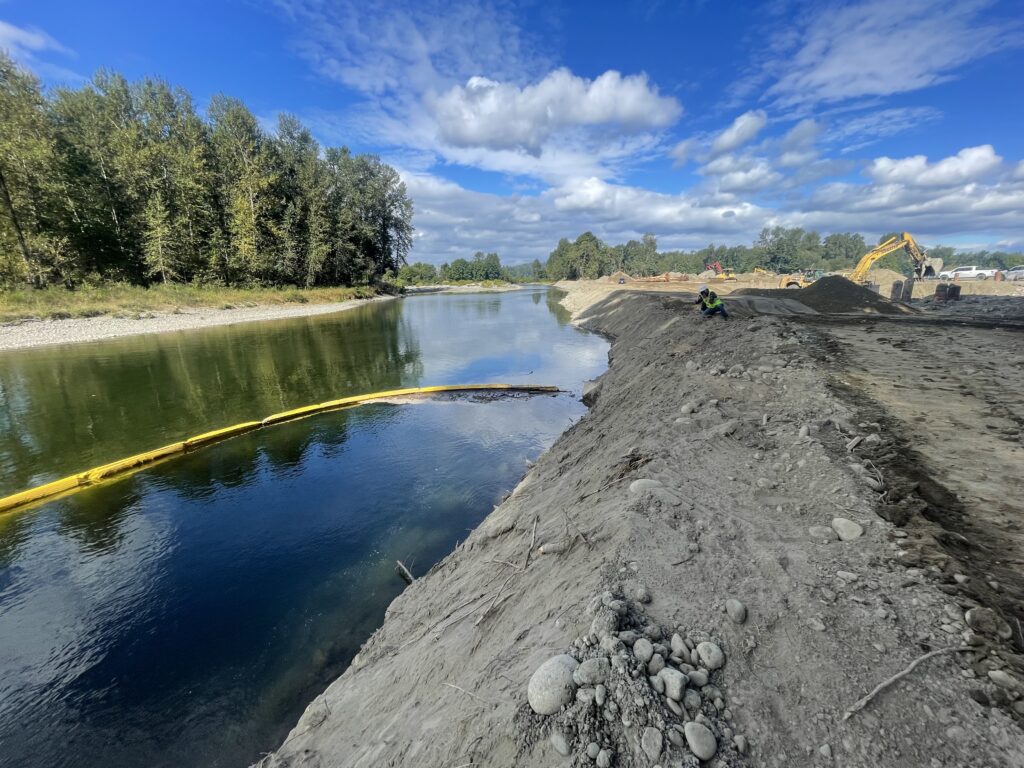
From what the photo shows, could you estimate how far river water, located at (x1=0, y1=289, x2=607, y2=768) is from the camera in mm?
5137

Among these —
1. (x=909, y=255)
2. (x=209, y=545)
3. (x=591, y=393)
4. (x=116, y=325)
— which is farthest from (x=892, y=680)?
(x=909, y=255)

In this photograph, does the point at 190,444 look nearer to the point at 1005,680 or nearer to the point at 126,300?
the point at 1005,680

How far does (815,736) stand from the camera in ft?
7.73

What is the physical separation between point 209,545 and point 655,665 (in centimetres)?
880

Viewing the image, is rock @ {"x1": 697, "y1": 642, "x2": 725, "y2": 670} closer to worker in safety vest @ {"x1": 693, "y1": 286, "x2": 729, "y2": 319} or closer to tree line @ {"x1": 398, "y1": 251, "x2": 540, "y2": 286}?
worker in safety vest @ {"x1": 693, "y1": 286, "x2": 729, "y2": 319}

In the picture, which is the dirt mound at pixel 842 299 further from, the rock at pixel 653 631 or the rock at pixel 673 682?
the rock at pixel 673 682

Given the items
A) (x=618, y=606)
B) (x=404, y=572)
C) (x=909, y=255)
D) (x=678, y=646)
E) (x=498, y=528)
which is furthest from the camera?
(x=909, y=255)

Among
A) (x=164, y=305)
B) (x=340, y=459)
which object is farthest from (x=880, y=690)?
(x=164, y=305)

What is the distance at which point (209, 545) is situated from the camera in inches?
321

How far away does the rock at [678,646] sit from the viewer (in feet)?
9.02

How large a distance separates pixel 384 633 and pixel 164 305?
4373 centimetres

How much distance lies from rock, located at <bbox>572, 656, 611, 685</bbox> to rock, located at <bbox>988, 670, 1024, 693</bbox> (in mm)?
2224

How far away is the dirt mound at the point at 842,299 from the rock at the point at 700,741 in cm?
2754

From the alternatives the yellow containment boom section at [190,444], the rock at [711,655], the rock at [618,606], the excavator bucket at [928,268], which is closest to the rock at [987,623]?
the rock at [711,655]
